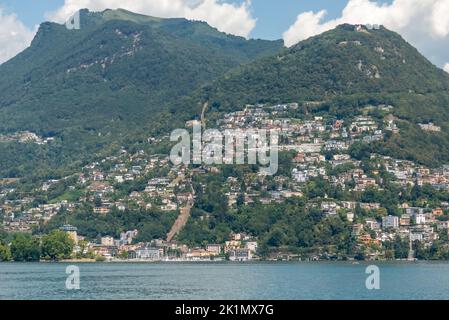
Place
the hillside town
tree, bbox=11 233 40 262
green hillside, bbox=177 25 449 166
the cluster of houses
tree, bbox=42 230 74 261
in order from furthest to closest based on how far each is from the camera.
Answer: green hillside, bbox=177 25 449 166
the hillside town
the cluster of houses
tree, bbox=11 233 40 262
tree, bbox=42 230 74 261

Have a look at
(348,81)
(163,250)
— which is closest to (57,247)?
(163,250)

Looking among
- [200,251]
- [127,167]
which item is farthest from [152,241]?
[127,167]

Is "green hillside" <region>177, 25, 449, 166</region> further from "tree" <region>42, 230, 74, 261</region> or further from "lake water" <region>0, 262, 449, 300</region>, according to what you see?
"lake water" <region>0, 262, 449, 300</region>

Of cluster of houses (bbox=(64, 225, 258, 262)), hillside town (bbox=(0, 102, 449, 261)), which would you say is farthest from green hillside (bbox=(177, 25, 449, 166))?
cluster of houses (bbox=(64, 225, 258, 262))

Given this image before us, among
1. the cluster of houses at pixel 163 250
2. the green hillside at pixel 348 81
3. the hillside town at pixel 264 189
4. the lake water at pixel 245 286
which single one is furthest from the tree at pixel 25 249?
the green hillside at pixel 348 81

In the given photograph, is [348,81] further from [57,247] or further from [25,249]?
[25,249]

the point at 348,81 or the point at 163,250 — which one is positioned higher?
the point at 348,81
